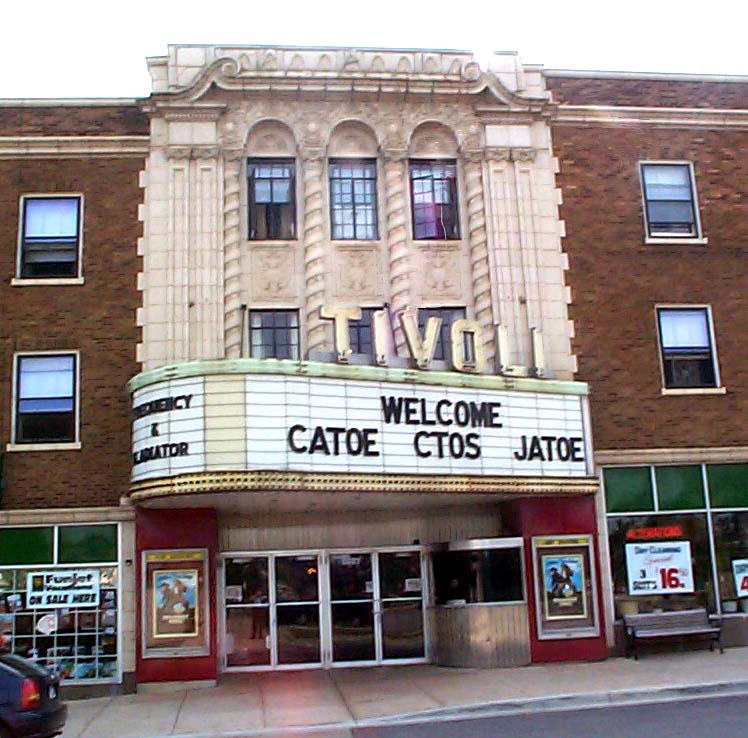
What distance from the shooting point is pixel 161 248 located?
62.4 feet

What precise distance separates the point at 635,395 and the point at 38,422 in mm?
11346

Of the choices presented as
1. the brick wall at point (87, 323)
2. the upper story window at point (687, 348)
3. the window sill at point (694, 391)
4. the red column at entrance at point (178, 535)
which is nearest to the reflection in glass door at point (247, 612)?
the red column at entrance at point (178, 535)

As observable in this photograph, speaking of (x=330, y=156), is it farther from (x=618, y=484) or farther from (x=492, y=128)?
(x=618, y=484)

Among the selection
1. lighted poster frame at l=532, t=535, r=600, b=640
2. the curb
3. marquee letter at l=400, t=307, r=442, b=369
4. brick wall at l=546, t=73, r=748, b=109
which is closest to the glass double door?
lighted poster frame at l=532, t=535, r=600, b=640

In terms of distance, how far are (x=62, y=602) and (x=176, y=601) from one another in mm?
2025

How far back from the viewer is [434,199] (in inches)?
791

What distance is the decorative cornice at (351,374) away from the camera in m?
15.3

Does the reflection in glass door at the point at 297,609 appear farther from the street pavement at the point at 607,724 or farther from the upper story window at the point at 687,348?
the upper story window at the point at 687,348

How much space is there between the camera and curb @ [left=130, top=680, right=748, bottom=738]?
13312mm

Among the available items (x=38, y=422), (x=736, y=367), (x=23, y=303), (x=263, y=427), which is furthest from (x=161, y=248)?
(x=736, y=367)

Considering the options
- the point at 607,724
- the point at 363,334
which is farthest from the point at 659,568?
the point at 363,334

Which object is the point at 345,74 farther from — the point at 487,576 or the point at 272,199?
the point at 487,576

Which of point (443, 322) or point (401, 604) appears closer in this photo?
point (401, 604)

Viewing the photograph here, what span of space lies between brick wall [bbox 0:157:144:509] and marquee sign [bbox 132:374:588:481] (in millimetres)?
1916
